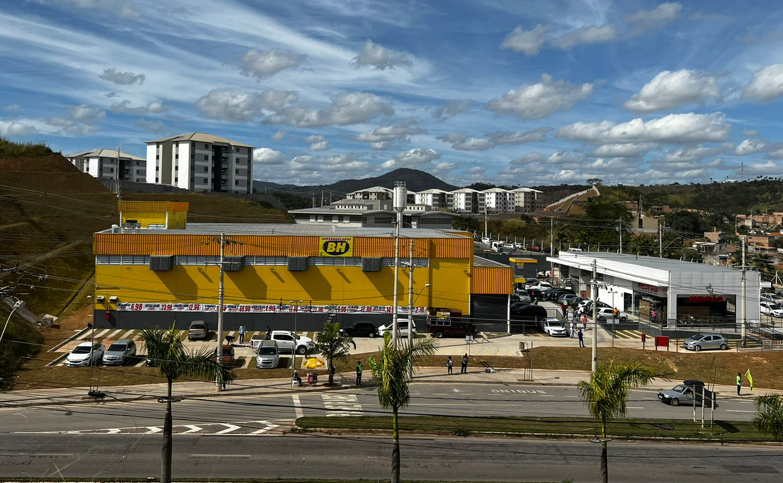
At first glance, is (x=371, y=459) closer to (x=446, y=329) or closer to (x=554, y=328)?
(x=446, y=329)

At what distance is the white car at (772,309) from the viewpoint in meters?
58.7

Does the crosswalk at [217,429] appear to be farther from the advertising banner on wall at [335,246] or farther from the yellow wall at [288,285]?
the advertising banner on wall at [335,246]

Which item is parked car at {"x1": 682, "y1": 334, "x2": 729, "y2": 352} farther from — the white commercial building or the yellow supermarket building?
the yellow supermarket building

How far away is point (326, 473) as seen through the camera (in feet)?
65.3

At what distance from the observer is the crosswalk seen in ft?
78.1

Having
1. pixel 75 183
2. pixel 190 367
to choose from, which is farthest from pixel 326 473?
pixel 75 183

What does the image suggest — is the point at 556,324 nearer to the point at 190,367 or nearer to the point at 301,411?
the point at 301,411

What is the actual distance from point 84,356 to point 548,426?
88.0 ft

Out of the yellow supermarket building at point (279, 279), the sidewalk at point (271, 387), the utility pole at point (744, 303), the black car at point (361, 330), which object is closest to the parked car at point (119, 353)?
the sidewalk at point (271, 387)

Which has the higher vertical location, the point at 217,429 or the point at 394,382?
the point at 394,382

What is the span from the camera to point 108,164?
14525cm

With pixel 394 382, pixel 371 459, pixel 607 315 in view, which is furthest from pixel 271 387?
pixel 607 315

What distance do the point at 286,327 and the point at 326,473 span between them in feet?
90.3

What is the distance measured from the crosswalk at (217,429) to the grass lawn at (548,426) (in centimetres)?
101
